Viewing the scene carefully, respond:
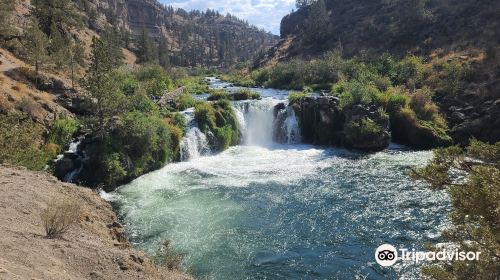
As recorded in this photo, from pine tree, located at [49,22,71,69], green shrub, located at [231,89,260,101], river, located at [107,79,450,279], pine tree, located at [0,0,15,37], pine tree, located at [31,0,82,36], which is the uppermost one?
pine tree, located at [31,0,82,36]

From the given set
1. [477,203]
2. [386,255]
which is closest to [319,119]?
[386,255]

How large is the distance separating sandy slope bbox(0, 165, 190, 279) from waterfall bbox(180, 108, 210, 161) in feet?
55.4

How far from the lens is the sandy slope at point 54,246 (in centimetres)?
1051

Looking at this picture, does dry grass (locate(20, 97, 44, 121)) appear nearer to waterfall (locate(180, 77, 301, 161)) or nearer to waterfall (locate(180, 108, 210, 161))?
waterfall (locate(180, 108, 210, 161))

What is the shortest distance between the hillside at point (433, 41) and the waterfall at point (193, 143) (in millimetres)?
25005

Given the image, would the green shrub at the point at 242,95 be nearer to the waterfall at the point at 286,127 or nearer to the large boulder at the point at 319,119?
the waterfall at the point at 286,127

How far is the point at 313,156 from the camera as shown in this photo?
3691cm

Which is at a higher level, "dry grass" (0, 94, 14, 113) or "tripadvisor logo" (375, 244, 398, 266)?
"dry grass" (0, 94, 14, 113)

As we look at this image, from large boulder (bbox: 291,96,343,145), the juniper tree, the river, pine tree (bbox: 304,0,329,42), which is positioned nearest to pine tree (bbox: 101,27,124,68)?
large boulder (bbox: 291,96,343,145)

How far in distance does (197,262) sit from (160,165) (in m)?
16.3

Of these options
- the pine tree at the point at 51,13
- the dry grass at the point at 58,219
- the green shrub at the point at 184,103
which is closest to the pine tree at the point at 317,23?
the pine tree at the point at 51,13

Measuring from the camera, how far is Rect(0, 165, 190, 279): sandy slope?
1051 centimetres

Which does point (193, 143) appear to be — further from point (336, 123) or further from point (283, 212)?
point (283, 212)

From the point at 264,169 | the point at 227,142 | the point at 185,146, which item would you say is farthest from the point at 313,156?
the point at 185,146
